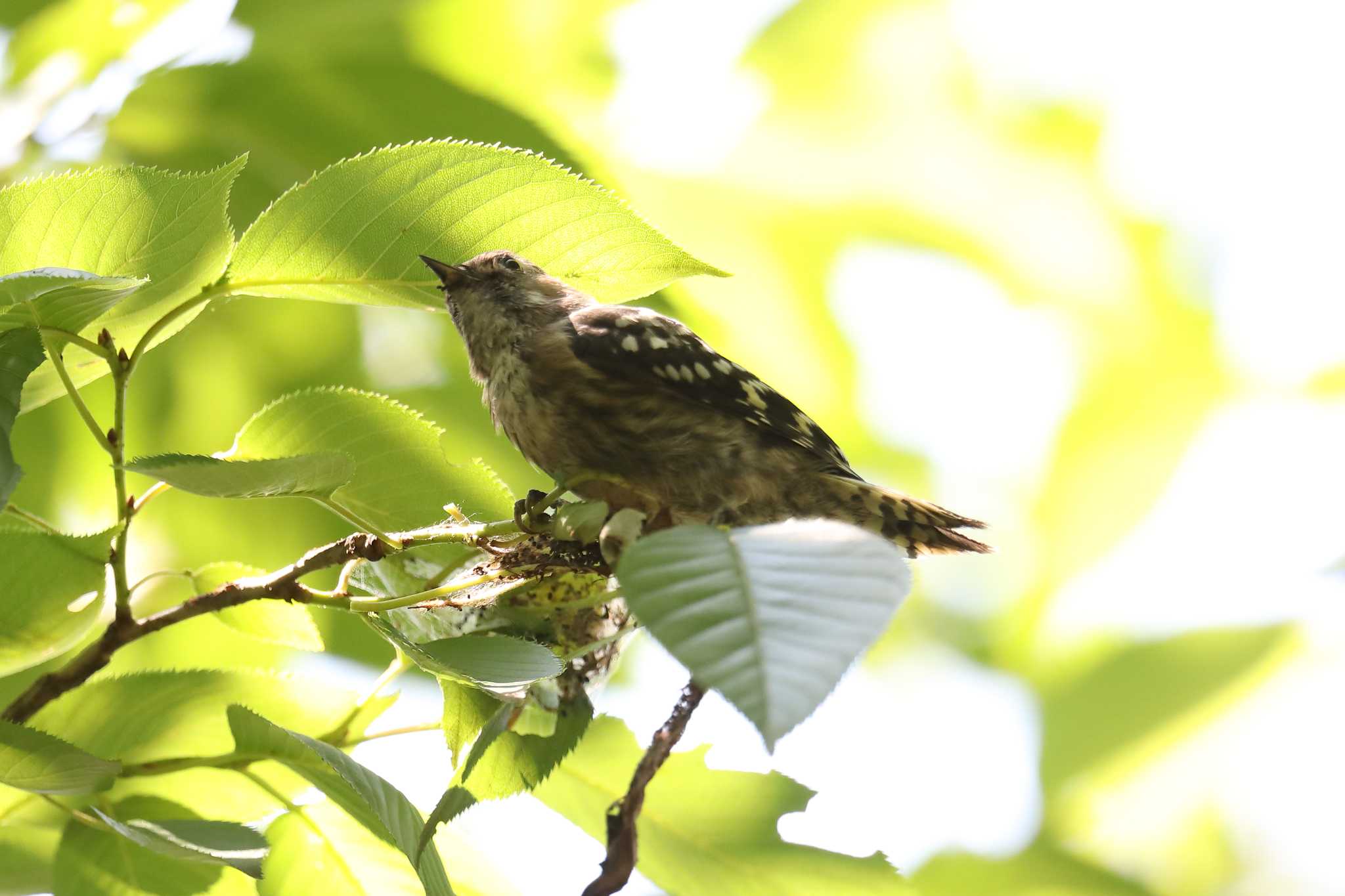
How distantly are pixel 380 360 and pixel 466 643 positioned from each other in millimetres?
1292

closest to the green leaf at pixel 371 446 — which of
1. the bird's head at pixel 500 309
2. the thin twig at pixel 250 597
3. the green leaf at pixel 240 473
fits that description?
the thin twig at pixel 250 597

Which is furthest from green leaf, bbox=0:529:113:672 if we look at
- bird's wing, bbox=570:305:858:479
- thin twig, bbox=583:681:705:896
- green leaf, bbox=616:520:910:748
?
bird's wing, bbox=570:305:858:479

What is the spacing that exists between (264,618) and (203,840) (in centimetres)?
34

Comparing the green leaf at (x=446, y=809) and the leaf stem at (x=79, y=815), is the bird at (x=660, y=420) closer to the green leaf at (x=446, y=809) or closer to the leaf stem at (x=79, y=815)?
the green leaf at (x=446, y=809)

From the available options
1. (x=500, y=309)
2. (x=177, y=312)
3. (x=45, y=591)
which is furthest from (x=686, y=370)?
(x=45, y=591)

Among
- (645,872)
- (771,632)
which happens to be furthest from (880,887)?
(771,632)

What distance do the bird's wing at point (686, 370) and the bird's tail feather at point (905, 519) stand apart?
0.13ft

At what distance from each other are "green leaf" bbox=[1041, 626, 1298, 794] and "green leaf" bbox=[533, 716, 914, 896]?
91.8 inches

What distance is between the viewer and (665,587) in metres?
0.66

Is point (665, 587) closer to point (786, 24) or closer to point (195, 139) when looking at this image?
point (195, 139)

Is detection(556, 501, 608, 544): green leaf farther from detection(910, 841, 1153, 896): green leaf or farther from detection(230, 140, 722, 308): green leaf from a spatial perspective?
detection(910, 841, 1153, 896): green leaf

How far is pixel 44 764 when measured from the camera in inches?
40.3

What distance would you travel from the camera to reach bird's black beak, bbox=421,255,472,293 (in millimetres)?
1185

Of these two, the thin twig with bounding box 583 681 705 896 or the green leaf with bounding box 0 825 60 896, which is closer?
the thin twig with bounding box 583 681 705 896
